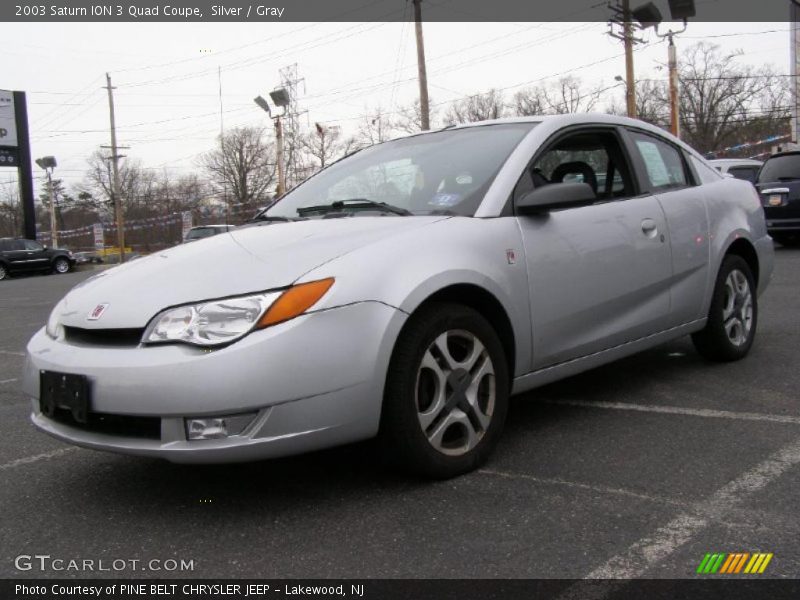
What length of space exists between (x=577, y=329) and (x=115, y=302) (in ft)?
6.72

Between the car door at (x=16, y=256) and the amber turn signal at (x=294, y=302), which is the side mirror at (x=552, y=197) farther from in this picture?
the car door at (x=16, y=256)

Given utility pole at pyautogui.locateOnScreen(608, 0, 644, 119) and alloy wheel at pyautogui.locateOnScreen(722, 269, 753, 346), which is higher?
utility pole at pyautogui.locateOnScreen(608, 0, 644, 119)

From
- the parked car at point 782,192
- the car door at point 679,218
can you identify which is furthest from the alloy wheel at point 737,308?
the parked car at point 782,192

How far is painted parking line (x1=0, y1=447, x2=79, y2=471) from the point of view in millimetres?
3504

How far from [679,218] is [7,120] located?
3397 cm

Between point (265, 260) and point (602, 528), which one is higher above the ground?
point (265, 260)

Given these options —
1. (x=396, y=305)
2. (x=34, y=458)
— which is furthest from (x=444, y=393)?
(x=34, y=458)

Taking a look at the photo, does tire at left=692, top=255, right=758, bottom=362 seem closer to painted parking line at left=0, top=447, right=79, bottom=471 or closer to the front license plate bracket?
the front license plate bracket

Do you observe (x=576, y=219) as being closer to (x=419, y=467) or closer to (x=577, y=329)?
(x=577, y=329)

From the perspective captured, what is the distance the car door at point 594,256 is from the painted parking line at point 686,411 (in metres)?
0.38

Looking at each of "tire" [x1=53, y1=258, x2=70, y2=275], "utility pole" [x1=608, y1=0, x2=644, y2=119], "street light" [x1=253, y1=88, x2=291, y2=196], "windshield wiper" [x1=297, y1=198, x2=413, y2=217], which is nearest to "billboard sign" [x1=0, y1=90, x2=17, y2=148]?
"tire" [x1=53, y1=258, x2=70, y2=275]

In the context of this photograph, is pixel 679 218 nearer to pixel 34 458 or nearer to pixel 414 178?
pixel 414 178

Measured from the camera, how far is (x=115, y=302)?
285cm
